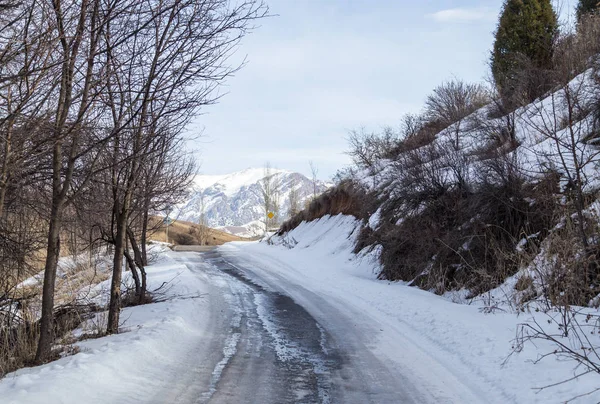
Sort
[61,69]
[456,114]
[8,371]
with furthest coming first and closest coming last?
[456,114]
[8,371]
[61,69]

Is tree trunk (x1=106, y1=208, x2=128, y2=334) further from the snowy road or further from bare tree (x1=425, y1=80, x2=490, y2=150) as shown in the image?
bare tree (x1=425, y1=80, x2=490, y2=150)

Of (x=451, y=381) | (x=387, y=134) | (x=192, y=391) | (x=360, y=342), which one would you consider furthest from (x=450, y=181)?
(x=387, y=134)

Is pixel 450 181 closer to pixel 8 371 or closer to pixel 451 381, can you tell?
pixel 451 381

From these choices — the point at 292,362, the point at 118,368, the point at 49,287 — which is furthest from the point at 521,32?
the point at 118,368

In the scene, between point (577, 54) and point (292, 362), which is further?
point (577, 54)

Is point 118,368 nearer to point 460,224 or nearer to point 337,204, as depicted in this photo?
point 460,224

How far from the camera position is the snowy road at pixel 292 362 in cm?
568

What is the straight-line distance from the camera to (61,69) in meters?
5.70

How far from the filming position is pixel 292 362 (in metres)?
7.12

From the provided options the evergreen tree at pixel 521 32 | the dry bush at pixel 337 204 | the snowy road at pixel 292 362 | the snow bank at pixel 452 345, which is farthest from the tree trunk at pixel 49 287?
the evergreen tree at pixel 521 32

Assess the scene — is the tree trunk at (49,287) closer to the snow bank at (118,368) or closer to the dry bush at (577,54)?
the snow bank at (118,368)

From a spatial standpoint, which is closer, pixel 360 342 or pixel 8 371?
pixel 8 371

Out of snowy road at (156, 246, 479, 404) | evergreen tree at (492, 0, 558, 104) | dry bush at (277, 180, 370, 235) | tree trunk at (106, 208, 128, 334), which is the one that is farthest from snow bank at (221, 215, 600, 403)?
evergreen tree at (492, 0, 558, 104)

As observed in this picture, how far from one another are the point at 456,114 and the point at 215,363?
16.8 meters
